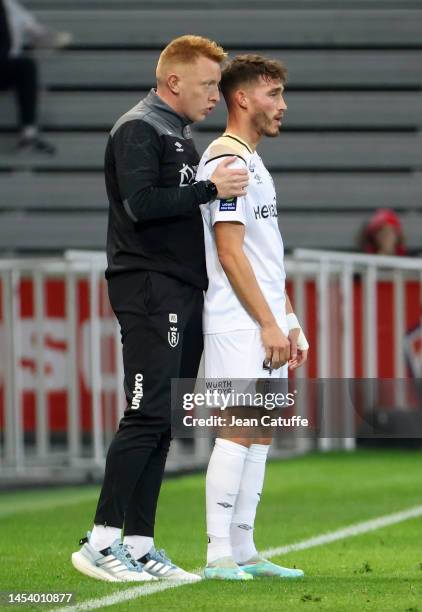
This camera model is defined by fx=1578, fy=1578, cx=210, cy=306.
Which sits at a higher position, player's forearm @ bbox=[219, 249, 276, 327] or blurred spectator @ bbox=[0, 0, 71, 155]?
blurred spectator @ bbox=[0, 0, 71, 155]

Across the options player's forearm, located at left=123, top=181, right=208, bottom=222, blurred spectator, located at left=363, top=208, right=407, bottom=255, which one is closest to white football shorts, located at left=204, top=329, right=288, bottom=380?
player's forearm, located at left=123, top=181, right=208, bottom=222

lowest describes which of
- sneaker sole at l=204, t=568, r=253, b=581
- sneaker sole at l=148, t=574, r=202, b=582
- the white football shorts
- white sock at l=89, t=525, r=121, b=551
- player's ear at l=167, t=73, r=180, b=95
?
sneaker sole at l=148, t=574, r=202, b=582

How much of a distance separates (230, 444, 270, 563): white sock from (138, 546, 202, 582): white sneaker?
19 centimetres

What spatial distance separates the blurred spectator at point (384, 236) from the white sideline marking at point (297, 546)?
15.6 feet

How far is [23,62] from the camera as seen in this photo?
1409 centimetres

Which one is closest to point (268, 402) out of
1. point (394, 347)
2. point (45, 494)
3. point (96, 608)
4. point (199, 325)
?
point (199, 325)

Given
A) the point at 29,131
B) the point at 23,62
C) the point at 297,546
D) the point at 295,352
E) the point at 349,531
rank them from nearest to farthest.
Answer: the point at 295,352, the point at 297,546, the point at 349,531, the point at 23,62, the point at 29,131

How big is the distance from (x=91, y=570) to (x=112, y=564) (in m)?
0.09

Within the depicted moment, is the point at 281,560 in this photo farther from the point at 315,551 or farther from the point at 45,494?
the point at 45,494

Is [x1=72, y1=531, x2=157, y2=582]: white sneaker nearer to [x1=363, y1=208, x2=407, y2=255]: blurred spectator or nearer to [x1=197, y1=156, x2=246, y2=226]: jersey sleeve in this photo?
[x1=197, y1=156, x2=246, y2=226]: jersey sleeve

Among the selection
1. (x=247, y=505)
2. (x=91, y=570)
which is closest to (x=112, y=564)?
(x=91, y=570)

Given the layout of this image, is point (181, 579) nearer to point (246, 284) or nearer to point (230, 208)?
point (246, 284)

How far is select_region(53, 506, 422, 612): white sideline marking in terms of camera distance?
4.55m

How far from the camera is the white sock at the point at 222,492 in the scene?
514 centimetres
